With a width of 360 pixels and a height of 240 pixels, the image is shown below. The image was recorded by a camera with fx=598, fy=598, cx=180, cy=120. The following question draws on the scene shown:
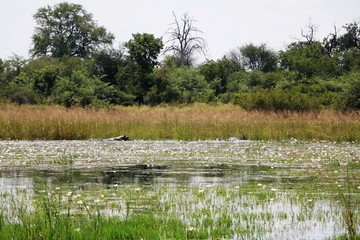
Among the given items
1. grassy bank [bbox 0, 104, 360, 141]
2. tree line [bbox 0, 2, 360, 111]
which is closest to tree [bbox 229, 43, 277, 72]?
tree line [bbox 0, 2, 360, 111]

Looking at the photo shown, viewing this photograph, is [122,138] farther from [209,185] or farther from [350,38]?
[350,38]

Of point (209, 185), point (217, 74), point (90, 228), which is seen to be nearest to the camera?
point (90, 228)

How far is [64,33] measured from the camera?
95125mm

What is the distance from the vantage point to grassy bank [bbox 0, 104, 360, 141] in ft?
95.6

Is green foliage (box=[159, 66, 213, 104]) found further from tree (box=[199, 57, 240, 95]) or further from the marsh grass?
the marsh grass

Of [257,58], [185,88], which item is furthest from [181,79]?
[257,58]

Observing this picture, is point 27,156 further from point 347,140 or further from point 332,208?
point 347,140

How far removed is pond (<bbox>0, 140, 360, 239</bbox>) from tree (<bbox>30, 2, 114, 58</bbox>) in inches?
2878

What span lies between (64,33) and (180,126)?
225 ft

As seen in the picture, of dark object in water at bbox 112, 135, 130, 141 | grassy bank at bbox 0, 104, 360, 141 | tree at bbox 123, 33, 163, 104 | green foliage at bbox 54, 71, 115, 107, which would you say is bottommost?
dark object in water at bbox 112, 135, 130, 141

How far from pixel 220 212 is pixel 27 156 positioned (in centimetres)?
1176

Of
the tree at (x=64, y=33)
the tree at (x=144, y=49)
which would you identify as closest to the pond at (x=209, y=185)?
the tree at (x=144, y=49)

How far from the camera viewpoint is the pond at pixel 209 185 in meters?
8.92

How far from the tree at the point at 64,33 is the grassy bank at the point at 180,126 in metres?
63.5
